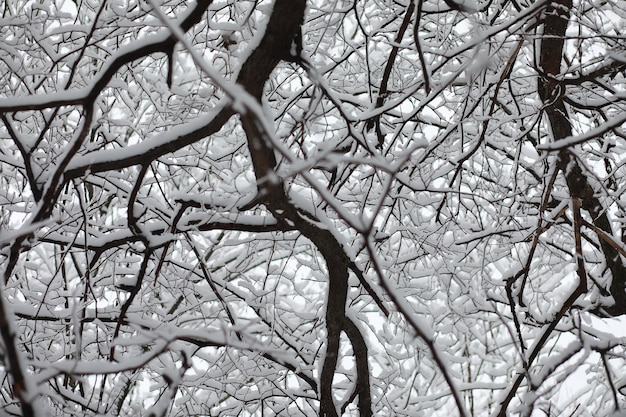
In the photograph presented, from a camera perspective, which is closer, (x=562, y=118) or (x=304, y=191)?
(x=562, y=118)

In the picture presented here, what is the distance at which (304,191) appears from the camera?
7.03m

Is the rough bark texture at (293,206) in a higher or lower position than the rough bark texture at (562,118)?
lower

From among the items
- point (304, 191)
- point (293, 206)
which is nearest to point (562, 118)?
point (293, 206)

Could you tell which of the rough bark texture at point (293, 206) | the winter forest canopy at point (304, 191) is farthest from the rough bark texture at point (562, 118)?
the rough bark texture at point (293, 206)

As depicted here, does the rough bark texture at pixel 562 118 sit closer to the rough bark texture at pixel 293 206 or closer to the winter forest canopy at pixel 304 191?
the winter forest canopy at pixel 304 191

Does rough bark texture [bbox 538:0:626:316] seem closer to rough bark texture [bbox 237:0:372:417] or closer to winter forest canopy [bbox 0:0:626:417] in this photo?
winter forest canopy [bbox 0:0:626:417]

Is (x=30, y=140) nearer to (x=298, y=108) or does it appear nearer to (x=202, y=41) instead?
(x=202, y=41)

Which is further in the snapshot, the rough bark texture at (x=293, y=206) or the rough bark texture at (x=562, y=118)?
the rough bark texture at (x=562, y=118)

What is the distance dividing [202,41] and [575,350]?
11.1ft

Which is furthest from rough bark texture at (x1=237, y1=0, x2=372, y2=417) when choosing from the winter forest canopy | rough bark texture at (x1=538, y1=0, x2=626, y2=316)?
rough bark texture at (x1=538, y1=0, x2=626, y2=316)

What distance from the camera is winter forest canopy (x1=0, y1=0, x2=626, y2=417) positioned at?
6.40ft

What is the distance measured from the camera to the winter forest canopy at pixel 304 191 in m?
1.95

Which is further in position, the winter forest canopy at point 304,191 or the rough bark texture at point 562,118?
the rough bark texture at point 562,118

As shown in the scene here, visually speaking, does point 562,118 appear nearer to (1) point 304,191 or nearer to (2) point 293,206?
(2) point 293,206
